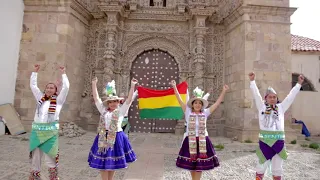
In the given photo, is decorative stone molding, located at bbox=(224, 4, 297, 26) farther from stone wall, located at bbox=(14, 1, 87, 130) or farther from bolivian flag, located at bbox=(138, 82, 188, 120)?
stone wall, located at bbox=(14, 1, 87, 130)

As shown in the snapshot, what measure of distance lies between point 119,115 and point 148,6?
25.4ft

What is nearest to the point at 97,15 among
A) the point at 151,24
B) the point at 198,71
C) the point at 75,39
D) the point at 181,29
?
the point at 75,39

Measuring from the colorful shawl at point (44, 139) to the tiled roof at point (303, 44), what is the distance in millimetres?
12529

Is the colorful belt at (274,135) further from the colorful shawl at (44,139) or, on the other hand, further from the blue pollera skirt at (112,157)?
the colorful shawl at (44,139)

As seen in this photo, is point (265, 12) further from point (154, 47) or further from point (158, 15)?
point (154, 47)

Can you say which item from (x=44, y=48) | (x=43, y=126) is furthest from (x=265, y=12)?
(x=43, y=126)

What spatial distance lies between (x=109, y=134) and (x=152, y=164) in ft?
6.35

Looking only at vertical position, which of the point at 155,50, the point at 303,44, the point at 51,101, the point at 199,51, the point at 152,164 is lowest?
the point at 152,164

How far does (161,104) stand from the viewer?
4688 millimetres

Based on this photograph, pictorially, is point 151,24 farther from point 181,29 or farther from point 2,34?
point 2,34

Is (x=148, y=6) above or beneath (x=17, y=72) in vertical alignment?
above

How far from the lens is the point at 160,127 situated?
969 cm

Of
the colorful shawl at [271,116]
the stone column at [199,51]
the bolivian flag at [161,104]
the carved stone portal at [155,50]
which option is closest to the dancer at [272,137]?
the colorful shawl at [271,116]

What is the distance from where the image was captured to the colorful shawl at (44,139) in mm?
3234
